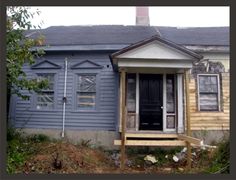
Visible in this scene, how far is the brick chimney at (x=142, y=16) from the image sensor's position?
1656 centimetres

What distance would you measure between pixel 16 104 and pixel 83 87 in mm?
2772

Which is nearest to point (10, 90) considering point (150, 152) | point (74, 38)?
point (74, 38)

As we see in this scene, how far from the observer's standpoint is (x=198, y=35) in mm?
13586

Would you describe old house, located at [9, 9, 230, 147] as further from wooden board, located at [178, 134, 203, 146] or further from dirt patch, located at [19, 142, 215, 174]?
dirt patch, located at [19, 142, 215, 174]

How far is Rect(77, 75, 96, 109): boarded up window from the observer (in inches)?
468

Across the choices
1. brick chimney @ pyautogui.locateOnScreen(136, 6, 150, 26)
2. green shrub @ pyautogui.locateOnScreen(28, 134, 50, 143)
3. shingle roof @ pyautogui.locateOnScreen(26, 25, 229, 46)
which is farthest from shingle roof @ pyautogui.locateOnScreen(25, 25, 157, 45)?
green shrub @ pyautogui.locateOnScreen(28, 134, 50, 143)

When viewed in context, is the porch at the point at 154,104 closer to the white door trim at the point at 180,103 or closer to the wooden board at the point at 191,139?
the white door trim at the point at 180,103

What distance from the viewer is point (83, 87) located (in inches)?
472

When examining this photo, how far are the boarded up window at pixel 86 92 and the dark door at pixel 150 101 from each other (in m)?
1.86

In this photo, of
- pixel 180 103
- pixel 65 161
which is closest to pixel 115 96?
pixel 180 103

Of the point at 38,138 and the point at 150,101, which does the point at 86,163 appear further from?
the point at 150,101

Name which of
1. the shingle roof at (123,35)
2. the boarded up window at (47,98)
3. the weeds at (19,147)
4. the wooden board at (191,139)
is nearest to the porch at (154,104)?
the wooden board at (191,139)

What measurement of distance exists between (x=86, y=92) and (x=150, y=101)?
2495 millimetres

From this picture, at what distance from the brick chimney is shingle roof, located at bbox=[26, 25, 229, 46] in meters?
1.49
